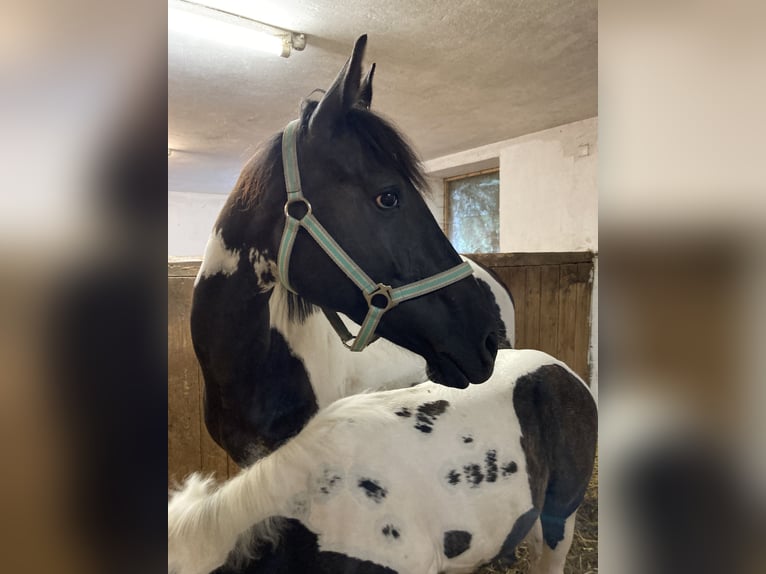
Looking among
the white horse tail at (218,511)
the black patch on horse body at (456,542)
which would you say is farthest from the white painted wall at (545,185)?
the white horse tail at (218,511)

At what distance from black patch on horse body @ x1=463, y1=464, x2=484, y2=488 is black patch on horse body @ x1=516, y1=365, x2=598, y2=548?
100 millimetres

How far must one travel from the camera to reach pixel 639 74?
0.37 metres

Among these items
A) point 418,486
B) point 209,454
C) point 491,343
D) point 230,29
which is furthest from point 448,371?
point 230,29

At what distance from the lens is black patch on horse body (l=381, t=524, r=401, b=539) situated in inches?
20.9

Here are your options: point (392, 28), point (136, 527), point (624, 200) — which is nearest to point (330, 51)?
point (392, 28)

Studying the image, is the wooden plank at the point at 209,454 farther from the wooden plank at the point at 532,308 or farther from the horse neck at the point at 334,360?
the wooden plank at the point at 532,308

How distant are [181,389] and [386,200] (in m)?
0.40

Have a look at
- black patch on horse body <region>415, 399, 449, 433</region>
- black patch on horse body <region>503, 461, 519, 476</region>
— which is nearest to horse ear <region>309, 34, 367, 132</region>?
black patch on horse body <region>415, 399, 449, 433</region>

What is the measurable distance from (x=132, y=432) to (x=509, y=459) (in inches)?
21.4

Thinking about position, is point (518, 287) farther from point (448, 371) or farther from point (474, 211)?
point (448, 371)

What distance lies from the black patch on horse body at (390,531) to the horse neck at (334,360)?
0.68 feet

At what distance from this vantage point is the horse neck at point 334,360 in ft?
2.06

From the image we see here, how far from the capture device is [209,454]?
62 centimetres

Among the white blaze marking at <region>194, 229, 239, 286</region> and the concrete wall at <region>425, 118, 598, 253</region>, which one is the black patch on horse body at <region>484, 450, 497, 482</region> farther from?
the white blaze marking at <region>194, 229, 239, 286</region>
